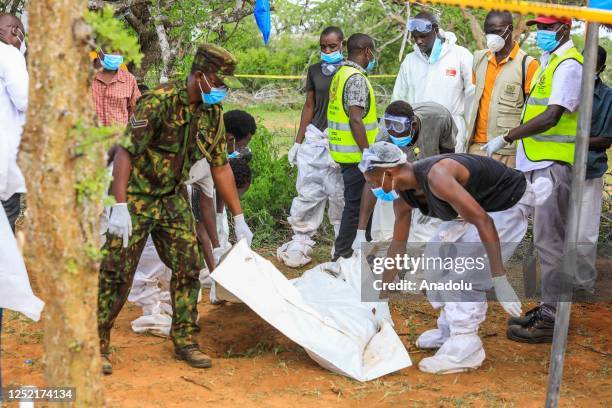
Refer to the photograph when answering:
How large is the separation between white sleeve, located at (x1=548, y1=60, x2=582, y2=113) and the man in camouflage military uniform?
6.57 ft

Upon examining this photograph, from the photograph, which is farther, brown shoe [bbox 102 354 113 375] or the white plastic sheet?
the white plastic sheet

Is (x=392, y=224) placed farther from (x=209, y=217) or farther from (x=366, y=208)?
(x=209, y=217)

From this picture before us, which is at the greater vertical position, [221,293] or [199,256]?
[199,256]

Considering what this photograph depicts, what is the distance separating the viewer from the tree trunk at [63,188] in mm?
2738

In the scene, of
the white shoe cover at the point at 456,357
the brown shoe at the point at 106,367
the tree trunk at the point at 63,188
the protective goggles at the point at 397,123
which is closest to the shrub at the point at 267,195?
the protective goggles at the point at 397,123

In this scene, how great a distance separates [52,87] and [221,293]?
3.09 metres

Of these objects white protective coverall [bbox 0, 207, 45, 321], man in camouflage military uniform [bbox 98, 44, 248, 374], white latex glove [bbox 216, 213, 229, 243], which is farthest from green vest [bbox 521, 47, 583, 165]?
white protective coverall [bbox 0, 207, 45, 321]

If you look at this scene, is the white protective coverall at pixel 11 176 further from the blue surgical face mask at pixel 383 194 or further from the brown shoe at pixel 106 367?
the blue surgical face mask at pixel 383 194

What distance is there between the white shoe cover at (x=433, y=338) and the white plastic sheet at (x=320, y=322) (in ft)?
0.82

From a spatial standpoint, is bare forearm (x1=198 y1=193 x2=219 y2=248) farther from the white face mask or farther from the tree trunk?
the tree trunk

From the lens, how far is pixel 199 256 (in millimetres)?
4785

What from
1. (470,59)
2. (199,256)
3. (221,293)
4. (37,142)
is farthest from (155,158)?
(470,59)

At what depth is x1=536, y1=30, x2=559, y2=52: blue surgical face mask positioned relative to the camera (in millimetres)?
5355

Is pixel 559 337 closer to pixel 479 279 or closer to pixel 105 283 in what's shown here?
pixel 479 279
